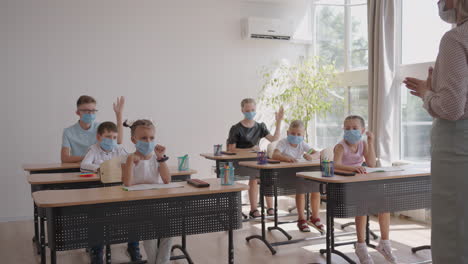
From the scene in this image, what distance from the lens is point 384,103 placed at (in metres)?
5.66

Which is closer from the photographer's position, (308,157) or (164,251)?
(164,251)

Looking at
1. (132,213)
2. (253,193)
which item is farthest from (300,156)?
(132,213)

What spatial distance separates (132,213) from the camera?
2.96 m

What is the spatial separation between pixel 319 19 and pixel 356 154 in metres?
4.19

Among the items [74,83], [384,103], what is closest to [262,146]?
[384,103]

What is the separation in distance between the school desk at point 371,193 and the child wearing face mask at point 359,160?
139 millimetres

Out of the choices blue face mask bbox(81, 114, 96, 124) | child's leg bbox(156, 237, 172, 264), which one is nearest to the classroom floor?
child's leg bbox(156, 237, 172, 264)

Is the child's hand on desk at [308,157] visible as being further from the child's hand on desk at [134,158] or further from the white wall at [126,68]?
the white wall at [126,68]

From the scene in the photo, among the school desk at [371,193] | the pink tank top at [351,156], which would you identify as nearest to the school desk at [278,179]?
the pink tank top at [351,156]

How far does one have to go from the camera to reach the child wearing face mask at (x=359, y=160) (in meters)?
3.80

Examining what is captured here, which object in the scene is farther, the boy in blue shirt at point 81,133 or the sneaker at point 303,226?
the sneaker at point 303,226

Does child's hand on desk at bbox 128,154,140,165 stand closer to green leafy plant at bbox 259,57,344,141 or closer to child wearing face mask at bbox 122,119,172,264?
child wearing face mask at bbox 122,119,172,264

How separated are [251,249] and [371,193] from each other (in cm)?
138

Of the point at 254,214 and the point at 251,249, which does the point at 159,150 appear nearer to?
the point at 251,249
